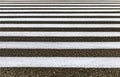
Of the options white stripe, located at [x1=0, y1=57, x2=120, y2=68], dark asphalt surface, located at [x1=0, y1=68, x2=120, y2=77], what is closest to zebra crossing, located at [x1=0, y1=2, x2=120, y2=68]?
white stripe, located at [x1=0, y1=57, x2=120, y2=68]

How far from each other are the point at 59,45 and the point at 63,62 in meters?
0.94

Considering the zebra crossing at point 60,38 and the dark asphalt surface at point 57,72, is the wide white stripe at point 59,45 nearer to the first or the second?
the zebra crossing at point 60,38

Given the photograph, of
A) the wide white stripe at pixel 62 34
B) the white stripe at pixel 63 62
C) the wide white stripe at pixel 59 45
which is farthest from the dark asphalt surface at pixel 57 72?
the wide white stripe at pixel 62 34

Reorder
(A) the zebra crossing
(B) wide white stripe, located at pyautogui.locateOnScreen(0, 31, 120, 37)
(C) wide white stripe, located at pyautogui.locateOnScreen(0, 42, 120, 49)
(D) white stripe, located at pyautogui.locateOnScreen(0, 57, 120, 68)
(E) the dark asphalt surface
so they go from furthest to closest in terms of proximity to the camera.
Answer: (B) wide white stripe, located at pyautogui.locateOnScreen(0, 31, 120, 37) < (C) wide white stripe, located at pyautogui.locateOnScreen(0, 42, 120, 49) < (A) the zebra crossing < (D) white stripe, located at pyautogui.locateOnScreen(0, 57, 120, 68) < (E) the dark asphalt surface

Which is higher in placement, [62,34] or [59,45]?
[62,34]

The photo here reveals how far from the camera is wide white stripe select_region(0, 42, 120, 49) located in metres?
5.14

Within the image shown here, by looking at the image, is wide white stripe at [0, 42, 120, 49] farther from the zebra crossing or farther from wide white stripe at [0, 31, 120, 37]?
wide white stripe at [0, 31, 120, 37]

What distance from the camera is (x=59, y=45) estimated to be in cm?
526

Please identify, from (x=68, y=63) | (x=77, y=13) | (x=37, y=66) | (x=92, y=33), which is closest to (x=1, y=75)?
(x=37, y=66)

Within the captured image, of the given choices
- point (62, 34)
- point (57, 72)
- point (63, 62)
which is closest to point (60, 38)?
point (62, 34)

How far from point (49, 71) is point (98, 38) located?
211 cm

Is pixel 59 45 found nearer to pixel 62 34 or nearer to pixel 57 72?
pixel 62 34

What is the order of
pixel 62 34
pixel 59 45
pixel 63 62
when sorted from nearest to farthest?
pixel 63 62 → pixel 59 45 → pixel 62 34

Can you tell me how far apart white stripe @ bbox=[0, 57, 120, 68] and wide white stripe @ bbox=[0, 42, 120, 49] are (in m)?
0.64
